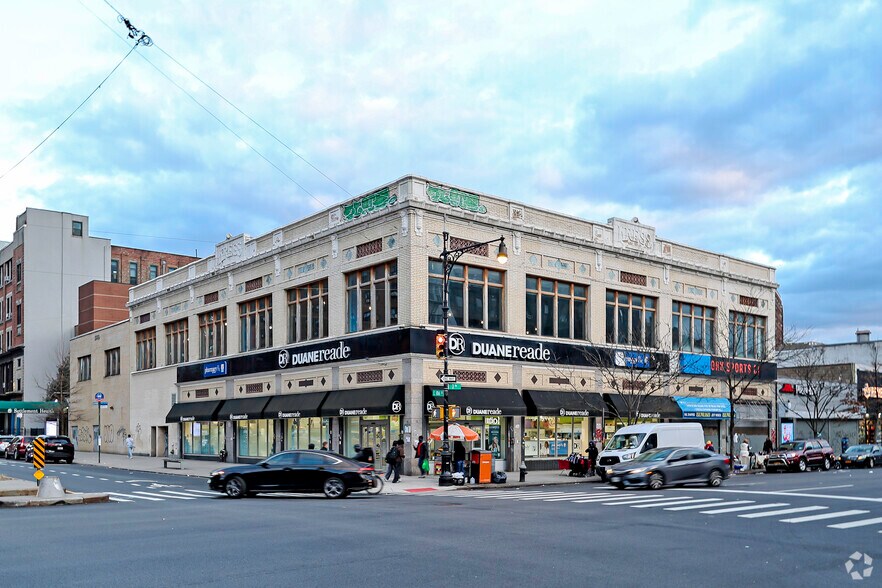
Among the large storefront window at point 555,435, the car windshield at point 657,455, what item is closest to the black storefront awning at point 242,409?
the large storefront window at point 555,435

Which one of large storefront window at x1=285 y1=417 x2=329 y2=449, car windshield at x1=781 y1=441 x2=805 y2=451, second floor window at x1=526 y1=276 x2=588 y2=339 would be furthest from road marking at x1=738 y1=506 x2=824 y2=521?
large storefront window at x1=285 y1=417 x2=329 y2=449

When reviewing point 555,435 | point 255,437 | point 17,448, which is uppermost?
point 555,435

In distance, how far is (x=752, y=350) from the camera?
2088 inches

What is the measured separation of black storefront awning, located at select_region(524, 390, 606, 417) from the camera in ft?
126

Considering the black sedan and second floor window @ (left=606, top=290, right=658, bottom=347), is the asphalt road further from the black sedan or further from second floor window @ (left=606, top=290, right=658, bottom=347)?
second floor window @ (left=606, top=290, right=658, bottom=347)

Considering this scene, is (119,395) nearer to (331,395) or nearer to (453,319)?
(331,395)

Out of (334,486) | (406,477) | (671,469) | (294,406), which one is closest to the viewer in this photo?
(334,486)

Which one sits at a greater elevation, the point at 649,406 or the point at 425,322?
the point at 425,322

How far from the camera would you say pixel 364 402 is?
3597 centimetres

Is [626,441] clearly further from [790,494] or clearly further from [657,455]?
[790,494]

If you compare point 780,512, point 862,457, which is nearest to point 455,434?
point 780,512

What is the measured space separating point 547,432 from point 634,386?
5255 millimetres

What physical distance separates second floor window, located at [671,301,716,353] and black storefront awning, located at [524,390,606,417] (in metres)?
8.52

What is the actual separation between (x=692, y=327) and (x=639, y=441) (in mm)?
18711
